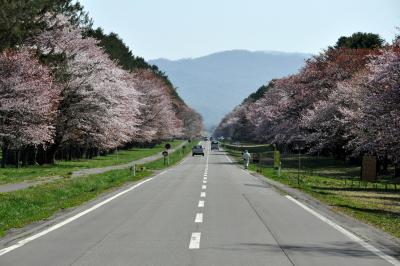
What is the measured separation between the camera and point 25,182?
88.1 feet

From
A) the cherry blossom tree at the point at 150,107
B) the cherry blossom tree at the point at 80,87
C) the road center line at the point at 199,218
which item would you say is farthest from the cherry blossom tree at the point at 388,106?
the cherry blossom tree at the point at 150,107

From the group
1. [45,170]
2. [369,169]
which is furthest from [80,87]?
[369,169]

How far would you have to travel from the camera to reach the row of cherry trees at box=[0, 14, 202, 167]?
34688 mm

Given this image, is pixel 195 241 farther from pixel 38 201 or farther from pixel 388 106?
pixel 388 106

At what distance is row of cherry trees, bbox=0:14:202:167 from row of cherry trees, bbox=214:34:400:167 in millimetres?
18676

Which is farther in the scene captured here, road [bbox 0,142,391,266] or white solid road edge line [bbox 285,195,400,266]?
white solid road edge line [bbox 285,195,400,266]

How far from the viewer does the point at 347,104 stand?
5075 cm

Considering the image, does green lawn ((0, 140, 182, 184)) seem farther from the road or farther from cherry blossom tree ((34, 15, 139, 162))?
the road

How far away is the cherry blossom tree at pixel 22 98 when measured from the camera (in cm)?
3394

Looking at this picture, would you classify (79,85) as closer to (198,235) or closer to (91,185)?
(91,185)

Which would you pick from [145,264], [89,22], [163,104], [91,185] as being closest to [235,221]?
[145,264]

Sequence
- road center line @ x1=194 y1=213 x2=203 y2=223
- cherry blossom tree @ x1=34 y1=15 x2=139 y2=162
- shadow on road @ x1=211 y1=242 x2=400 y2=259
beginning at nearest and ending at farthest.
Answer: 1. shadow on road @ x1=211 y1=242 x2=400 y2=259
2. road center line @ x1=194 y1=213 x2=203 y2=223
3. cherry blossom tree @ x1=34 y1=15 x2=139 y2=162

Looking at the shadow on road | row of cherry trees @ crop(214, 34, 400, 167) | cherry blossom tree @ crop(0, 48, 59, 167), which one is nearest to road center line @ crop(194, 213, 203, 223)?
the shadow on road

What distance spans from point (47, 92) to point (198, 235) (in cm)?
2729
